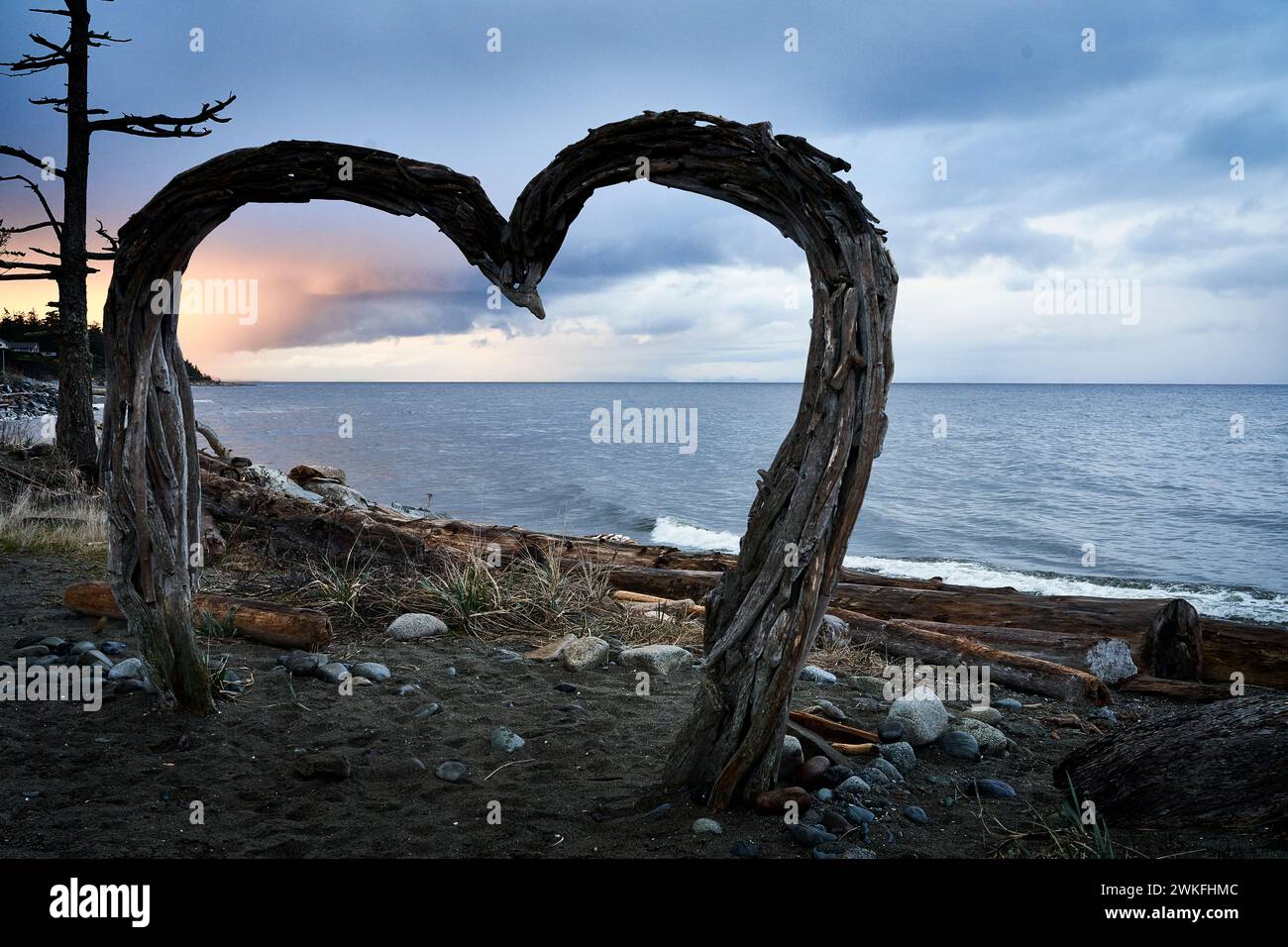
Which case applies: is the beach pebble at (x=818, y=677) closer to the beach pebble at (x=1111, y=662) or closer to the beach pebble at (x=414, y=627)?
the beach pebble at (x=1111, y=662)

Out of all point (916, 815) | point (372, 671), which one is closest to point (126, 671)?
point (372, 671)

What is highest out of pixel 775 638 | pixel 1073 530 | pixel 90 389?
pixel 90 389

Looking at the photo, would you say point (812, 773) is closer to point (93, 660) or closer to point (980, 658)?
point (980, 658)

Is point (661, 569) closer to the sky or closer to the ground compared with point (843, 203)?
closer to the ground

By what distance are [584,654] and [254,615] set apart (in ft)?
8.68

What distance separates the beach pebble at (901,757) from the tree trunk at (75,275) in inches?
527

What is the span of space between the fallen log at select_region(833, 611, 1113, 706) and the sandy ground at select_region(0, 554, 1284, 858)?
0.31 m

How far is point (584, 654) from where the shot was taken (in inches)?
250

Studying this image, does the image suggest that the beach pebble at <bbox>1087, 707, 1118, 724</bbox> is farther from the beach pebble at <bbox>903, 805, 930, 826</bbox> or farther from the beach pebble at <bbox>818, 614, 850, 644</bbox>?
the beach pebble at <bbox>903, 805, 930, 826</bbox>

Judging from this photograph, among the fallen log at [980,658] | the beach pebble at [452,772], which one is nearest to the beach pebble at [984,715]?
the fallen log at [980,658]

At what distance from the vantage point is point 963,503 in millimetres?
24016

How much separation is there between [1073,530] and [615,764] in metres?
18.5

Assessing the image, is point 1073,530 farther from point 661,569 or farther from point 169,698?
point 169,698
